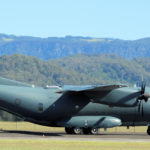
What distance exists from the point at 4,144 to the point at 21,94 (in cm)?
1123

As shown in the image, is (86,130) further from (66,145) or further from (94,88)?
(66,145)

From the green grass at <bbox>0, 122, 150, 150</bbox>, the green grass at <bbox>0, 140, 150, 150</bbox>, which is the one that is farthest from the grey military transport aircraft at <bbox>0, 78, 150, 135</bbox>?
the green grass at <bbox>0, 140, 150, 150</bbox>

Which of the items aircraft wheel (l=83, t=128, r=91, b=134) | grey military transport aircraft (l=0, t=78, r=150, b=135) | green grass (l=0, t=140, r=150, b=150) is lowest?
green grass (l=0, t=140, r=150, b=150)

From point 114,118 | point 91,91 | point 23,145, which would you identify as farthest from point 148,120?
point 23,145

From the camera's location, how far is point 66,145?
133 feet

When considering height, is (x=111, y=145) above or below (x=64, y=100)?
below

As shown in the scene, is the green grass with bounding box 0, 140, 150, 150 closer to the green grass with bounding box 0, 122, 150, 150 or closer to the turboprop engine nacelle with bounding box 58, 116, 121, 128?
the green grass with bounding box 0, 122, 150, 150

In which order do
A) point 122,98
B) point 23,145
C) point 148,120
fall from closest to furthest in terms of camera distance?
1. point 23,145
2. point 122,98
3. point 148,120

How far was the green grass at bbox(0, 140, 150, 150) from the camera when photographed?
3828 centimetres

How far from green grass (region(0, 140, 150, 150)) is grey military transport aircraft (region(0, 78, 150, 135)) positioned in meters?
8.12

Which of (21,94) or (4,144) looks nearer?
(4,144)

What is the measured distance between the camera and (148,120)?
53375mm

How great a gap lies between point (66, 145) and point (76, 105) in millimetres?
11403

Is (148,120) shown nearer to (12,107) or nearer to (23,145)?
(12,107)
